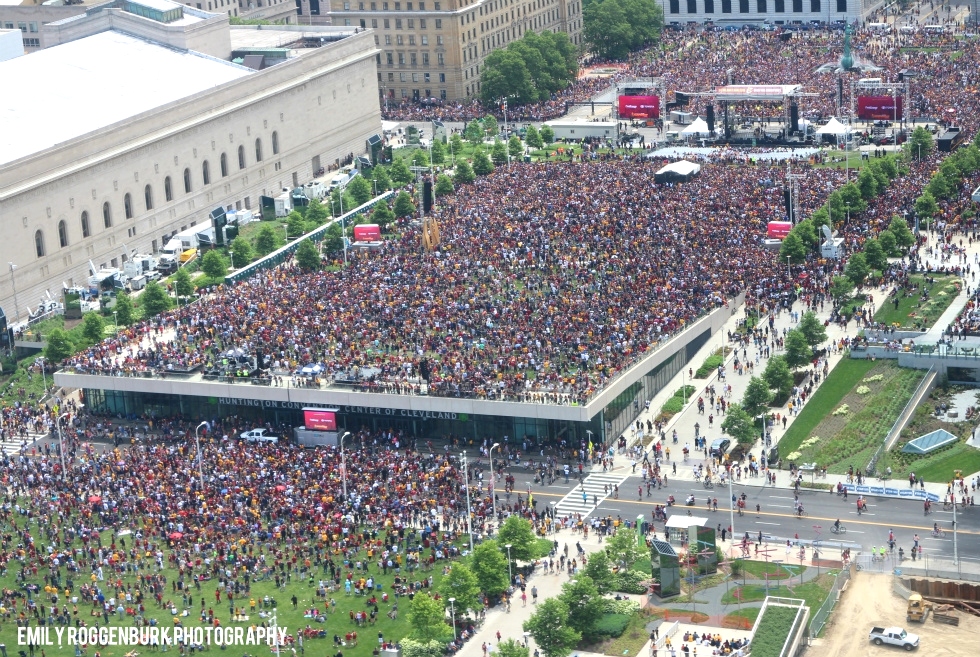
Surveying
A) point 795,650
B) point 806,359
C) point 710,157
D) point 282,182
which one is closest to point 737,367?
point 806,359

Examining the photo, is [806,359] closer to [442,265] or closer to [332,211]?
[442,265]

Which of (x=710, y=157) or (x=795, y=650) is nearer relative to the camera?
(x=795, y=650)

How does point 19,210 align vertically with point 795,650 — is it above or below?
above

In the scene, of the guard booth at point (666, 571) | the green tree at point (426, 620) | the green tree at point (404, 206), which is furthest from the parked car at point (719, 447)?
the green tree at point (404, 206)

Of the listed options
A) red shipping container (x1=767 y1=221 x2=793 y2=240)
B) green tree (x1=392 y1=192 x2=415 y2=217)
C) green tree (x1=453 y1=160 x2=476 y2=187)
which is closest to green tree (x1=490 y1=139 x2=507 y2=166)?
green tree (x1=453 y1=160 x2=476 y2=187)

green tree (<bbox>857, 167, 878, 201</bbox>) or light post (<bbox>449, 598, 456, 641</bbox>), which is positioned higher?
green tree (<bbox>857, 167, 878, 201</bbox>)

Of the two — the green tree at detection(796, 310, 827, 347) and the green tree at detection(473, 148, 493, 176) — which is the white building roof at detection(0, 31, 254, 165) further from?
the green tree at detection(796, 310, 827, 347)

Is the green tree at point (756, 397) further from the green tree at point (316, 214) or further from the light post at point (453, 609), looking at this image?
the green tree at point (316, 214)
